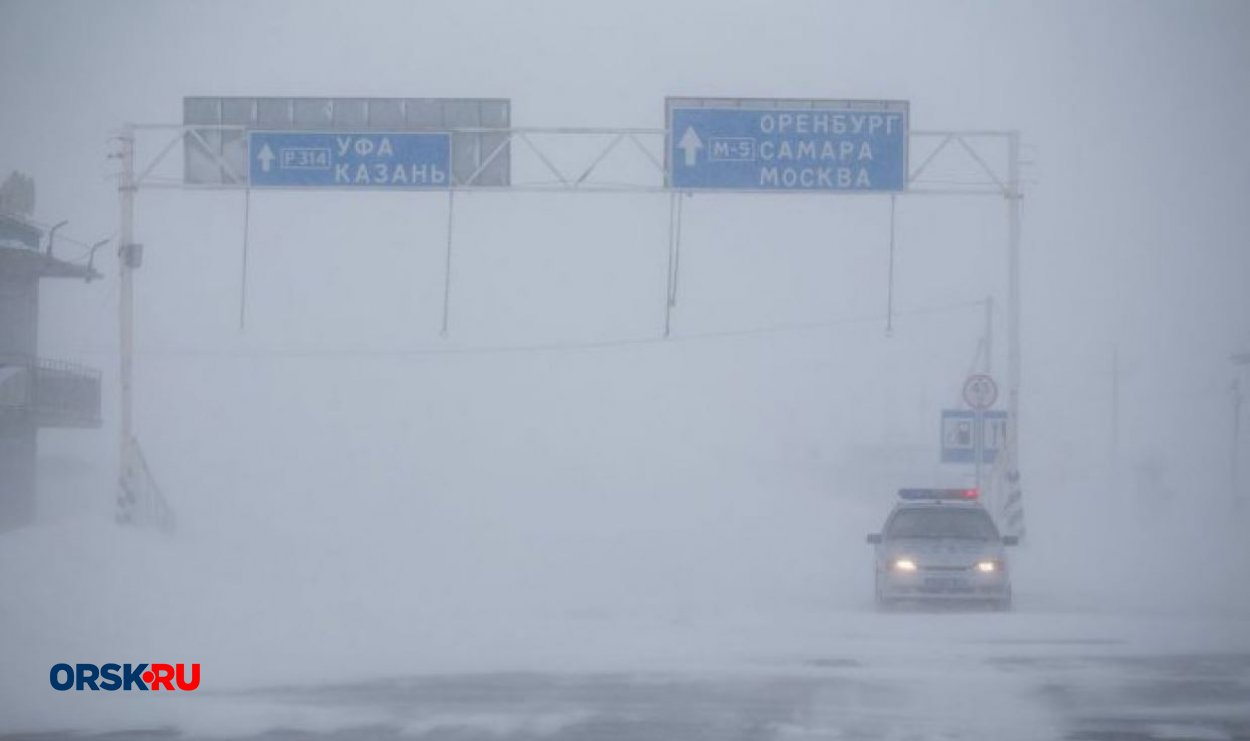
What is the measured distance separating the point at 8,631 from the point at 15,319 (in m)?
22.3

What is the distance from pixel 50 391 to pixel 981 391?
23.1 meters

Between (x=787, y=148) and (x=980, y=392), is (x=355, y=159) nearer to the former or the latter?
(x=787, y=148)

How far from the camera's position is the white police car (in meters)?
23.9

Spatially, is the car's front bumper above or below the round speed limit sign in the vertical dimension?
below

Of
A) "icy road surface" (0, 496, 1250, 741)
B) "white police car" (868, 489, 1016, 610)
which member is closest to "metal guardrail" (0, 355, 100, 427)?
"icy road surface" (0, 496, 1250, 741)

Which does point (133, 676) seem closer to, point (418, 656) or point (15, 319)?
point (418, 656)

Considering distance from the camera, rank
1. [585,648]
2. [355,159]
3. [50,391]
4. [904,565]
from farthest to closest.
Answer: [50,391], [355,159], [904,565], [585,648]

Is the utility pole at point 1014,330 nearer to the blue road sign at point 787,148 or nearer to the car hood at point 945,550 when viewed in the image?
the blue road sign at point 787,148

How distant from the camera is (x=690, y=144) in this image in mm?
30406

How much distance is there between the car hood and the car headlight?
75 millimetres

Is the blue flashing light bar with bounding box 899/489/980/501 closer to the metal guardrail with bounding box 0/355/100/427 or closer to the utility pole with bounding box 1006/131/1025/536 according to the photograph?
the utility pole with bounding box 1006/131/1025/536

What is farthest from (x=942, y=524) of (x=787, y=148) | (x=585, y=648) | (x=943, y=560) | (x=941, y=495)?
(x=787, y=148)

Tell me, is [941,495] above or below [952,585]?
above

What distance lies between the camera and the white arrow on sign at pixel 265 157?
30.7 meters
